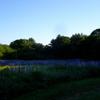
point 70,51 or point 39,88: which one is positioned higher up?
point 70,51

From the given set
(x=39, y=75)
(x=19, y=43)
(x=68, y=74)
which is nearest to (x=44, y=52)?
(x=19, y=43)

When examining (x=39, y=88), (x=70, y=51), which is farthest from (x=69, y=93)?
(x=70, y=51)

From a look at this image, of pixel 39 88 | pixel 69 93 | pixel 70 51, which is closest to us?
pixel 69 93

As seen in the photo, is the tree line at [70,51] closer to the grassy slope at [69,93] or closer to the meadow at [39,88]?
the meadow at [39,88]

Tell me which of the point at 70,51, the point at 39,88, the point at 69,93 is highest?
the point at 70,51

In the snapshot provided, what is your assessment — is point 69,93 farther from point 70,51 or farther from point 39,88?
point 70,51

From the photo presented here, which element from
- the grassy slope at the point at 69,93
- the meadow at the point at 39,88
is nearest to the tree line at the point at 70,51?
the meadow at the point at 39,88

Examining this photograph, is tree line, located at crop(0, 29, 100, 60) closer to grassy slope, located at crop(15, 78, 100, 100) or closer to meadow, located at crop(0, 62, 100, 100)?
meadow, located at crop(0, 62, 100, 100)

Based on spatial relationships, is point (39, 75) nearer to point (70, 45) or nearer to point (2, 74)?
point (2, 74)

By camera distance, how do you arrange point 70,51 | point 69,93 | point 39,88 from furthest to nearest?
point 70,51 → point 39,88 → point 69,93

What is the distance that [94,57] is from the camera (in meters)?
67.2

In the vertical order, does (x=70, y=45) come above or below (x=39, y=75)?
above

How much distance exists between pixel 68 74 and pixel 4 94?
11.3 m

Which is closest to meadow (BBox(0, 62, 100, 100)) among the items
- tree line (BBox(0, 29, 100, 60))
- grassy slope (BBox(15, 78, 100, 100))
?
grassy slope (BBox(15, 78, 100, 100))
